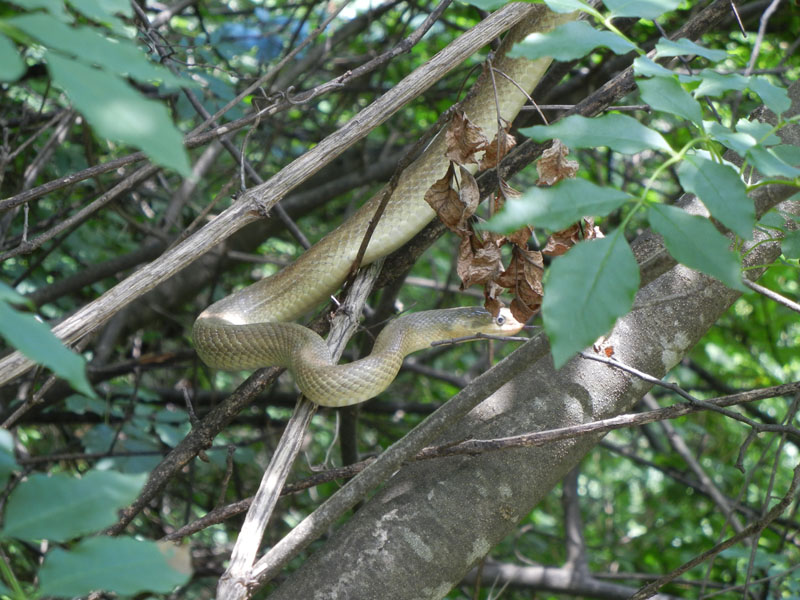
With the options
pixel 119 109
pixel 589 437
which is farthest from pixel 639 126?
pixel 589 437

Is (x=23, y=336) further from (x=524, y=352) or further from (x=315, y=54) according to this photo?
(x=315, y=54)

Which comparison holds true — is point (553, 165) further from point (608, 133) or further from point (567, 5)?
point (608, 133)

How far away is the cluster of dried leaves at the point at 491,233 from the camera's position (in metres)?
2.62

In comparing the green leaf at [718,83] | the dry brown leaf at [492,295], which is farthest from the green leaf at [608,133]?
the dry brown leaf at [492,295]

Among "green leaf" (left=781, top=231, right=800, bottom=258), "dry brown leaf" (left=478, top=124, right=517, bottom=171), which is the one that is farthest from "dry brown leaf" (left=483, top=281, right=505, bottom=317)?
"green leaf" (left=781, top=231, right=800, bottom=258)

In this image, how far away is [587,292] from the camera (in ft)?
4.11

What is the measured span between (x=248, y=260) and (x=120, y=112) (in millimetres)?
4893

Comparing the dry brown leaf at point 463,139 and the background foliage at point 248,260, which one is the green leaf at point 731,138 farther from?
the dry brown leaf at point 463,139

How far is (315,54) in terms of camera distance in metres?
5.84

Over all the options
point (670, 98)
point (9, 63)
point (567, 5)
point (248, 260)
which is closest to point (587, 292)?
point (670, 98)

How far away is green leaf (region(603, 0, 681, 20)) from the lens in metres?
1.67

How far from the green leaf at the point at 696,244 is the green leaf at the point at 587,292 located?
0.27ft

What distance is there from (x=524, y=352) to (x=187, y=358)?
435 cm

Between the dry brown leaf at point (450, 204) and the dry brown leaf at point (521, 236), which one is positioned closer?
the dry brown leaf at point (521, 236)
